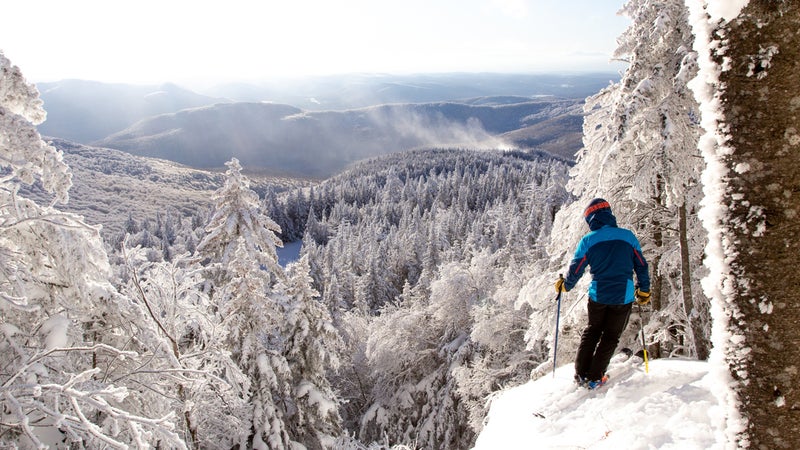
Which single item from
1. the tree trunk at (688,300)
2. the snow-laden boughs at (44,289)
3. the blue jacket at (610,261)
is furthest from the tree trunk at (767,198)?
the tree trunk at (688,300)

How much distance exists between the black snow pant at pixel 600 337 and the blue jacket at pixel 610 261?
0.42ft

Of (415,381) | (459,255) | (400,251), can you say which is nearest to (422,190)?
(400,251)

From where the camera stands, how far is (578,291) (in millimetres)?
8430

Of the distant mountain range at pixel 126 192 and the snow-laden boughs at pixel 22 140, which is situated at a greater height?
the snow-laden boughs at pixel 22 140

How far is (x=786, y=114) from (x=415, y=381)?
21.4 m

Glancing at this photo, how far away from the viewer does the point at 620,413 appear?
4.23 meters

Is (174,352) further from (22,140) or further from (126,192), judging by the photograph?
(126,192)

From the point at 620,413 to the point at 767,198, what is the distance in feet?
10.8

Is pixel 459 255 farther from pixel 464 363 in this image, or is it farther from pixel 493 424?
pixel 493 424

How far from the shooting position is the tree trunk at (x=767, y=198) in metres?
1.57

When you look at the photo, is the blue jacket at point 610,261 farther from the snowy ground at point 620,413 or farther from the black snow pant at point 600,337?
the snowy ground at point 620,413

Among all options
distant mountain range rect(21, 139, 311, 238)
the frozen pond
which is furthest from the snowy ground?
distant mountain range rect(21, 139, 311, 238)

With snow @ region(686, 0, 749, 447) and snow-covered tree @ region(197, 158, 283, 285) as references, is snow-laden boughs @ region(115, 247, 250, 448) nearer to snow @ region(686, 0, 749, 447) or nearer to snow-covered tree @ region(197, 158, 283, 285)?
snow @ region(686, 0, 749, 447)

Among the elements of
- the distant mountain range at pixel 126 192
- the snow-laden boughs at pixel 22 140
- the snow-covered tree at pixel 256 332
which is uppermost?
the snow-laden boughs at pixel 22 140
